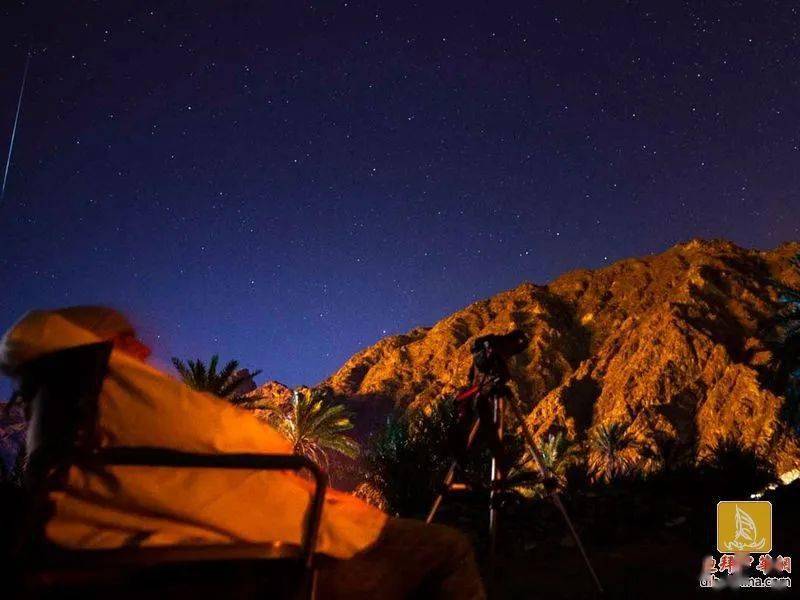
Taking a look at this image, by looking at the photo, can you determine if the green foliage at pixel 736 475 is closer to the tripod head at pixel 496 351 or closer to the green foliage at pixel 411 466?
the green foliage at pixel 411 466

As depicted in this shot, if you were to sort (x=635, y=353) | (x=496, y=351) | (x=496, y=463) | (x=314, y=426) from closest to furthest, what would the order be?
(x=496, y=351)
(x=496, y=463)
(x=314, y=426)
(x=635, y=353)

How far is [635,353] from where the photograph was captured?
52.2 meters

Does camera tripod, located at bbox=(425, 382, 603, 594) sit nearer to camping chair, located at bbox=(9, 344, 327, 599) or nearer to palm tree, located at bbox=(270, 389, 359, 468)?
camping chair, located at bbox=(9, 344, 327, 599)

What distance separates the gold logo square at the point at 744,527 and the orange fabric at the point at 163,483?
5413 mm

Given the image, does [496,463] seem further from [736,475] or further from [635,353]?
[635,353]

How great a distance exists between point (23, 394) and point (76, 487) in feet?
1.26

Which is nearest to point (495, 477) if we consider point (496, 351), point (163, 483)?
point (496, 351)

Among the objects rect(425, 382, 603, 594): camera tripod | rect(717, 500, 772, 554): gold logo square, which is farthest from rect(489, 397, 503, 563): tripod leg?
rect(717, 500, 772, 554): gold logo square

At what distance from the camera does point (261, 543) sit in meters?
1.44

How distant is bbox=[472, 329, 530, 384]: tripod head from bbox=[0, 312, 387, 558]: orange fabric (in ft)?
6.58

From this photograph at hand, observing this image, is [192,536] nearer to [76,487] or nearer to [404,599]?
[76,487]

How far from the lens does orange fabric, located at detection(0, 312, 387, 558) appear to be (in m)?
1.48

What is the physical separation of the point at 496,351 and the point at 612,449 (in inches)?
1417

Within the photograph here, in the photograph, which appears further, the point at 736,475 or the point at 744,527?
the point at 736,475
